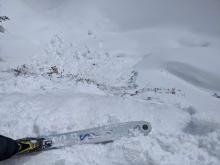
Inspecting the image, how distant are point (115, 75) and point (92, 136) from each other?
3.98m

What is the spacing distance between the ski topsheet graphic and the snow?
0.30ft

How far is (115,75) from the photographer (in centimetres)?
883

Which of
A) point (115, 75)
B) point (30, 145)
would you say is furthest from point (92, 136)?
point (115, 75)

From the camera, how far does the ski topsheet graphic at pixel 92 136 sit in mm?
4838

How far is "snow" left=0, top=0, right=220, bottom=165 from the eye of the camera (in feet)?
15.8

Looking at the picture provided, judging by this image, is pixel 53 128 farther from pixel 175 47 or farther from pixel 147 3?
pixel 147 3

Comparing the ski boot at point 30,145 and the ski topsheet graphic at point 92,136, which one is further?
the ski topsheet graphic at point 92,136

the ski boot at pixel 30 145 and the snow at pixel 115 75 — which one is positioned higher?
the snow at pixel 115 75

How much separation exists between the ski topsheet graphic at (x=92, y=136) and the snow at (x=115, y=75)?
3.6 inches

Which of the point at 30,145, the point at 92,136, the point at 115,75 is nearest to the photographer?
the point at 30,145

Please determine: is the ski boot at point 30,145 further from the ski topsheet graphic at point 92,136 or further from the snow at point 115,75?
the snow at point 115,75

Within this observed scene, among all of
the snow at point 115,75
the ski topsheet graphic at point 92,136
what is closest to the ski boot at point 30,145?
the ski topsheet graphic at point 92,136

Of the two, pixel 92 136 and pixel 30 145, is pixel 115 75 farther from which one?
pixel 30 145

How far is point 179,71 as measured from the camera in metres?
8.14
